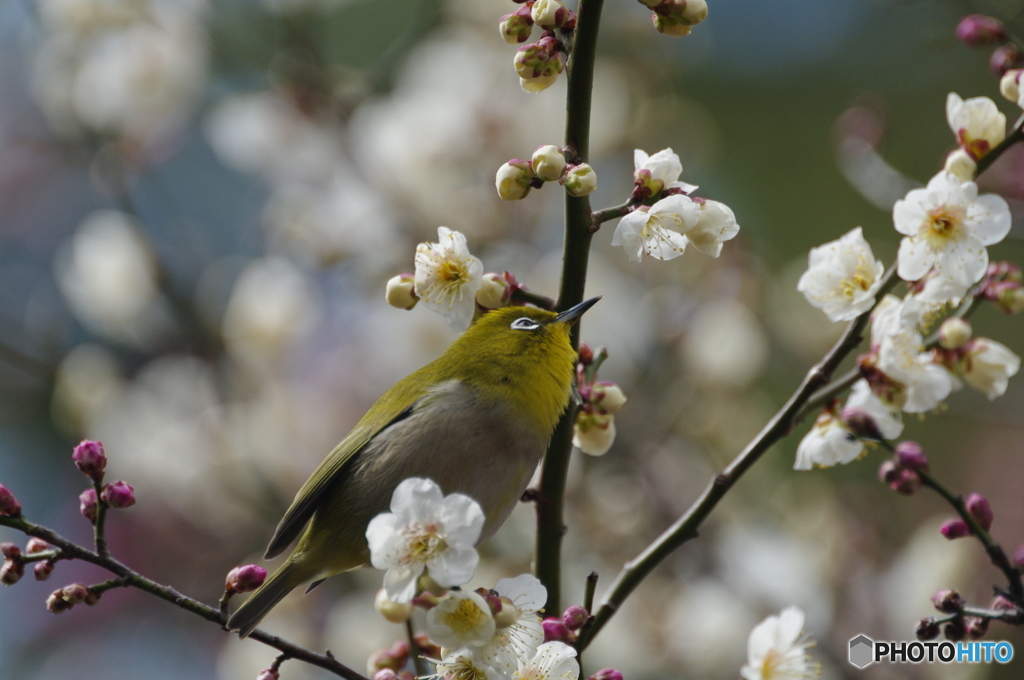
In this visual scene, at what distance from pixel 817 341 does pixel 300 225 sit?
278cm

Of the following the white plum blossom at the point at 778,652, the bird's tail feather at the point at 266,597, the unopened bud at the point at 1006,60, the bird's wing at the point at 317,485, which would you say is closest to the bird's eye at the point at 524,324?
the bird's wing at the point at 317,485

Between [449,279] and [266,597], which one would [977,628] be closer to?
[449,279]

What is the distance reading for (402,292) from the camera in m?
1.79

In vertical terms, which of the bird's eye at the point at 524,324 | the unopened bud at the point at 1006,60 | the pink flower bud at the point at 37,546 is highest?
the unopened bud at the point at 1006,60

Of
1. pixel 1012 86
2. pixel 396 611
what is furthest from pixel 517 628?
pixel 1012 86

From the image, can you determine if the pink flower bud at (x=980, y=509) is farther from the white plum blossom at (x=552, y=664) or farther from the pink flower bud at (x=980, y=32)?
the pink flower bud at (x=980, y=32)

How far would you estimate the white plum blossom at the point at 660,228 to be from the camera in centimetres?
163

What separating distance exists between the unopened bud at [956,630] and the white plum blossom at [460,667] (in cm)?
84

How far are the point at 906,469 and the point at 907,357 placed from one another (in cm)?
22

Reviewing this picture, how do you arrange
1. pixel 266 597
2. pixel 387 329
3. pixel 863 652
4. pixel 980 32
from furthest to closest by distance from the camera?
1. pixel 387 329
2. pixel 863 652
3. pixel 980 32
4. pixel 266 597

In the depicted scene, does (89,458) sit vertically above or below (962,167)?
below

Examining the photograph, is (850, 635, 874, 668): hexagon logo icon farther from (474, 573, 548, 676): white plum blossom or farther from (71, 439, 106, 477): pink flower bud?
(71, 439, 106, 477): pink flower bud

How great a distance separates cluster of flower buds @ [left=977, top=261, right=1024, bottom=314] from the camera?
1.87 meters

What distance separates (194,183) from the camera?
9781 millimetres
